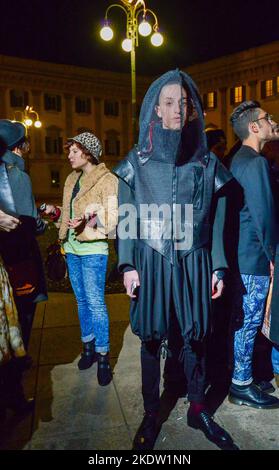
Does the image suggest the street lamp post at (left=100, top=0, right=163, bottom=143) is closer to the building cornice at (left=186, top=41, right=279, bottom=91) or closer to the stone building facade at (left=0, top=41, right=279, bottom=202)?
the stone building facade at (left=0, top=41, right=279, bottom=202)

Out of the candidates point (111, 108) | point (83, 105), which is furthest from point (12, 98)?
point (111, 108)

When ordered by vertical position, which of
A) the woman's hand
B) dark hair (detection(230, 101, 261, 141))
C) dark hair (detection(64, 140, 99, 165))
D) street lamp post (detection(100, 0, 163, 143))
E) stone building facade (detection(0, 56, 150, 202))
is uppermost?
stone building facade (detection(0, 56, 150, 202))

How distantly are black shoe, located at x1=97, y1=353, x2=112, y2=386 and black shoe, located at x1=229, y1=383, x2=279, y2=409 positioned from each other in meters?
1.09

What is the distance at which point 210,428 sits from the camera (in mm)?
2906

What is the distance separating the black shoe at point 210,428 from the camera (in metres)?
2.82

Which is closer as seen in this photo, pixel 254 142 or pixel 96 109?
pixel 254 142

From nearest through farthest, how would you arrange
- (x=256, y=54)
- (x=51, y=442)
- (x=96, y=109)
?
1. (x=51, y=442)
2. (x=256, y=54)
3. (x=96, y=109)

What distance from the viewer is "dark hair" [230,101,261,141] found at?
11.1 ft

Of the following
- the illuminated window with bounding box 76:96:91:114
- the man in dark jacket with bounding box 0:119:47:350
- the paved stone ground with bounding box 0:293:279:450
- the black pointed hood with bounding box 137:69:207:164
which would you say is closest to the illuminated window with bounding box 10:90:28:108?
the illuminated window with bounding box 76:96:91:114

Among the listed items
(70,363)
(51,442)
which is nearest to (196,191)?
(51,442)

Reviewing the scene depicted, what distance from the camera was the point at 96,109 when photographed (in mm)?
53594
